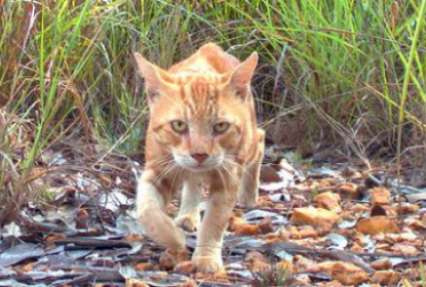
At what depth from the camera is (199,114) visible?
16.6 ft

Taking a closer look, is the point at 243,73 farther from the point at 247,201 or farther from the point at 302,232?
the point at 247,201

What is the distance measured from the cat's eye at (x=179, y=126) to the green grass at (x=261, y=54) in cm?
95

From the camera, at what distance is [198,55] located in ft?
19.3

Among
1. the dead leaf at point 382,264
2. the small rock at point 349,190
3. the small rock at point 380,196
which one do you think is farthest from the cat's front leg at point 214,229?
the small rock at point 349,190

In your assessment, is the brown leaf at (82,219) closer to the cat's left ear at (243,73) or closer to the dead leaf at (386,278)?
the cat's left ear at (243,73)

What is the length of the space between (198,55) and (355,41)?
51.4 inches

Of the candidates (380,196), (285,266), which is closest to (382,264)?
(285,266)

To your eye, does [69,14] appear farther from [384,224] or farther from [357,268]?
[357,268]

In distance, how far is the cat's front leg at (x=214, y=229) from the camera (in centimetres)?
476

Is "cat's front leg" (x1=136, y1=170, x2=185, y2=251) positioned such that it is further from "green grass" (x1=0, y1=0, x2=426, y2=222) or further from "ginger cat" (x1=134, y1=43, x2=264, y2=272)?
"green grass" (x1=0, y1=0, x2=426, y2=222)

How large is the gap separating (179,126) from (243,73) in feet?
1.25

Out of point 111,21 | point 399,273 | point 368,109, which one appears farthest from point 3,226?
point 368,109

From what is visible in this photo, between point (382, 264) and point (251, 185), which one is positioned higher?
point (251, 185)

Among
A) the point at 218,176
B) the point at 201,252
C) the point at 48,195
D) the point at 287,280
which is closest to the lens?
the point at 287,280
